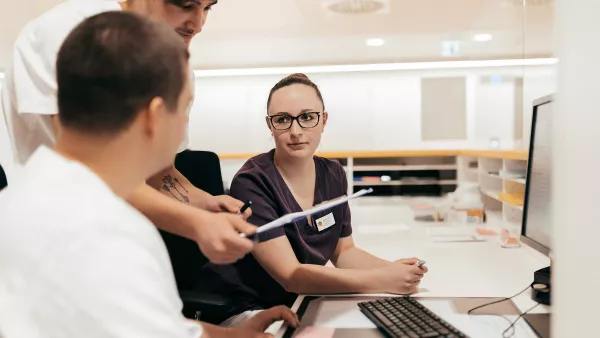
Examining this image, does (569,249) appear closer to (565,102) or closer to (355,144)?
(565,102)

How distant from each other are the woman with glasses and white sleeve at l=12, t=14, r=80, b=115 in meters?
0.57

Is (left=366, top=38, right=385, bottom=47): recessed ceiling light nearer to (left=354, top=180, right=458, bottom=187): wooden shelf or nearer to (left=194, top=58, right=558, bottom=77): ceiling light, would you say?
(left=194, top=58, right=558, bottom=77): ceiling light

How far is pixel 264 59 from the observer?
21.2ft

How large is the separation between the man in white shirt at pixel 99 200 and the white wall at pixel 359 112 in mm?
6244

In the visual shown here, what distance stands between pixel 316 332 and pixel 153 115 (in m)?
0.58

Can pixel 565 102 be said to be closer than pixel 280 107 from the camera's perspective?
Yes

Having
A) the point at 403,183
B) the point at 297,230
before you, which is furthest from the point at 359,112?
the point at 297,230

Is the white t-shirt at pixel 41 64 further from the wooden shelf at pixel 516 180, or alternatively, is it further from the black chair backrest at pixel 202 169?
the wooden shelf at pixel 516 180

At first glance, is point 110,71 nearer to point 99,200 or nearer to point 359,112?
point 99,200

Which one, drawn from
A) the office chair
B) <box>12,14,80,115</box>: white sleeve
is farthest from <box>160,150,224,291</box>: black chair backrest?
<box>12,14,80,115</box>: white sleeve

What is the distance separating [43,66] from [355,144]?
20.1 ft

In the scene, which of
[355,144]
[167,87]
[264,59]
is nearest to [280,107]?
[167,87]

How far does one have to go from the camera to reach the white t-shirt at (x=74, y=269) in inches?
21.5

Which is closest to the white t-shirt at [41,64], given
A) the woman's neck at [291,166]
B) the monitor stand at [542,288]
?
the woman's neck at [291,166]
